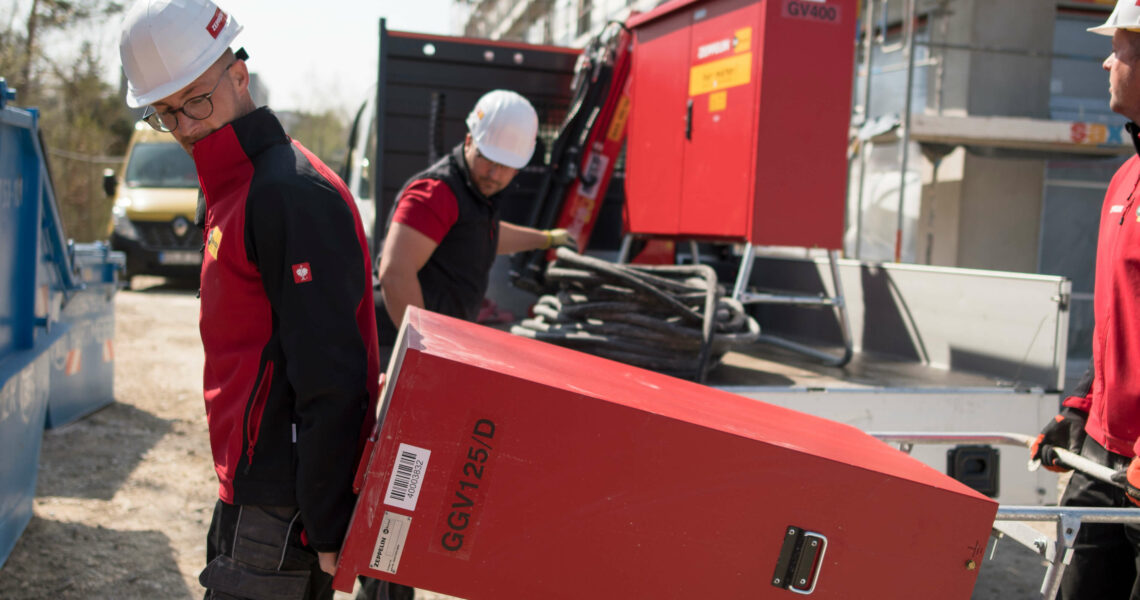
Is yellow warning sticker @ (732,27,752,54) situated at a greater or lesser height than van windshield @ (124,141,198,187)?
greater

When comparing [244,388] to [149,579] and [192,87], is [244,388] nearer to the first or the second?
[192,87]

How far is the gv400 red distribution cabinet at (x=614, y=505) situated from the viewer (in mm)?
1470

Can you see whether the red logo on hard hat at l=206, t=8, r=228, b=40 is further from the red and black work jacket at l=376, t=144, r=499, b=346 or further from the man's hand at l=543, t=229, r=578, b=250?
the man's hand at l=543, t=229, r=578, b=250

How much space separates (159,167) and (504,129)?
38.3 ft

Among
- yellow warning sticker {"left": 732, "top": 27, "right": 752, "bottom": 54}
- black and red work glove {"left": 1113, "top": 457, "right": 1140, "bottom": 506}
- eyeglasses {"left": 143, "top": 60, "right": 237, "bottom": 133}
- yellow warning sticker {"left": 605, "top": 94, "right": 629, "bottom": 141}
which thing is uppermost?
yellow warning sticker {"left": 732, "top": 27, "right": 752, "bottom": 54}

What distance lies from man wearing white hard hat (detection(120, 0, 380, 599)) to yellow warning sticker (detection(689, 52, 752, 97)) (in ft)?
9.87

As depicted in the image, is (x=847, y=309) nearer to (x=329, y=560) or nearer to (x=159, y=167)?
(x=329, y=560)

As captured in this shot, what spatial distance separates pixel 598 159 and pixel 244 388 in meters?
3.93

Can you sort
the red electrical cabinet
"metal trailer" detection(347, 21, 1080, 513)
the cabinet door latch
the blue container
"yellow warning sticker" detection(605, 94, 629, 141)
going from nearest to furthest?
1. the cabinet door latch
2. "metal trailer" detection(347, 21, 1080, 513)
3. the red electrical cabinet
4. the blue container
5. "yellow warning sticker" detection(605, 94, 629, 141)

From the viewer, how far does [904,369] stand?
13.2 ft

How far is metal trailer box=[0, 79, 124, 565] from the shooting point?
136 inches

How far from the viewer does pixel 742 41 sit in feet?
14.1

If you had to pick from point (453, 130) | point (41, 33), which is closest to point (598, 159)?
point (453, 130)

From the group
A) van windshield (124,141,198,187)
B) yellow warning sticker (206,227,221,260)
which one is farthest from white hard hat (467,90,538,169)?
van windshield (124,141,198,187)
